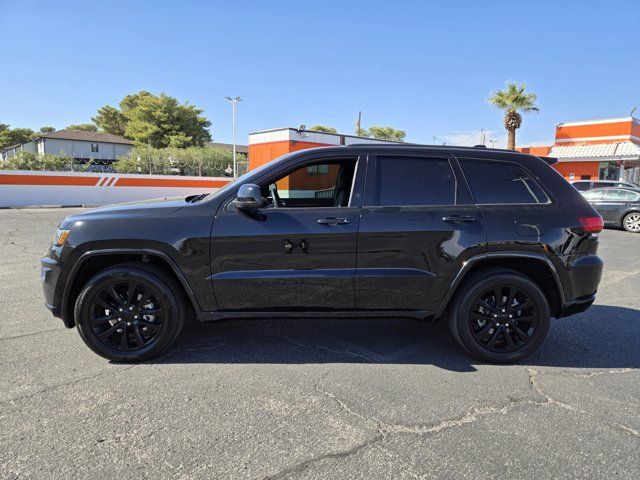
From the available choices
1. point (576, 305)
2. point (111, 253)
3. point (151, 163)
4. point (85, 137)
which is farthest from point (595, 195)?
point (85, 137)

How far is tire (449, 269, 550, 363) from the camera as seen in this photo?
12.2ft

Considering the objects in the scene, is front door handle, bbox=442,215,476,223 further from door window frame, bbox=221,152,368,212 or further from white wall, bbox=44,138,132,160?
white wall, bbox=44,138,132,160

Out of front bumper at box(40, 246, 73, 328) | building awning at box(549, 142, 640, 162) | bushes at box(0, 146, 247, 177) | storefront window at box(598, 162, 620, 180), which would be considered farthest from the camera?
bushes at box(0, 146, 247, 177)

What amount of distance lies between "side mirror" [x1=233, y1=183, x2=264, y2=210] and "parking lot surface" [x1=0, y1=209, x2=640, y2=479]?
1.33 meters

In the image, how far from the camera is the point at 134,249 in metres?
3.50

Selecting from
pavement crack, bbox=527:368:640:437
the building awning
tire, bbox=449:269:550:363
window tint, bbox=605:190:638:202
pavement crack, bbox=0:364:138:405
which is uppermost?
the building awning

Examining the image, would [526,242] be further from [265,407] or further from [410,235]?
[265,407]

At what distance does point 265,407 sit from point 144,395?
88cm

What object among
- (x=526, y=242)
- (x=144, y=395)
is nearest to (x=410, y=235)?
(x=526, y=242)

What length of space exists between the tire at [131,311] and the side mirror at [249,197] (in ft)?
2.94

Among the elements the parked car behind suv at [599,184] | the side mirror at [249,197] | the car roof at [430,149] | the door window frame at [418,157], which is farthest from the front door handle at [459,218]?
the parked car behind suv at [599,184]

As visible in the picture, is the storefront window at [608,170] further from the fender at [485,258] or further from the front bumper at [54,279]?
the front bumper at [54,279]

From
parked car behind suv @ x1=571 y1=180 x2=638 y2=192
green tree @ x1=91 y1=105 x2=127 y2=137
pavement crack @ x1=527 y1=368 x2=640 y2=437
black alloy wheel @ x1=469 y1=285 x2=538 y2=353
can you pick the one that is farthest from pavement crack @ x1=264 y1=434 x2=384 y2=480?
green tree @ x1=91 y1=105 x2=127 y2=137

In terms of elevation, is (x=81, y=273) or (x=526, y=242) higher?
(x=526, y=242)
